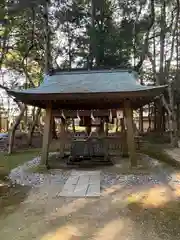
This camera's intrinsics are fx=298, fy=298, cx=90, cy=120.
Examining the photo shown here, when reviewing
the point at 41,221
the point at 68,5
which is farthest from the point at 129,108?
the point at 68,5

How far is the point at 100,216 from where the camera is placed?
4.38 meters

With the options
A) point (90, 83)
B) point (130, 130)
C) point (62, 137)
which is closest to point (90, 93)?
point (90, 83)

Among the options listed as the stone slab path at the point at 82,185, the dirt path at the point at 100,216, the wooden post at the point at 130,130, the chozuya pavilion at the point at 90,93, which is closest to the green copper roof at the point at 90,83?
the chozuya pavilion at the point at 90,93

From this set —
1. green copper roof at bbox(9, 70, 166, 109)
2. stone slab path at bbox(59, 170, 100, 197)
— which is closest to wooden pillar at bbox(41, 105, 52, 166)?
green copper roof at bbox(9, 70, 166, 109)

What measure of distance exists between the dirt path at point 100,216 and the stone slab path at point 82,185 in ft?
0.55

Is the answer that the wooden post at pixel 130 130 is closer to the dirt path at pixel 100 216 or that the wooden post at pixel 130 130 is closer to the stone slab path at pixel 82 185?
the stone slab path at pixel 82 185

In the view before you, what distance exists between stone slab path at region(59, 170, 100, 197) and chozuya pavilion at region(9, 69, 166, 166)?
1264 millimetres

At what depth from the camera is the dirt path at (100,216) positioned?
3713 mm

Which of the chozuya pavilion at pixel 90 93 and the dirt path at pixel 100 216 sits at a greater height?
the chozuya pavilion at pixel 90 93

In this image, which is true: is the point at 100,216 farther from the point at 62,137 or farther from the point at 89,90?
the point at 62,137

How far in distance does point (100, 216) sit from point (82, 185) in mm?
1859

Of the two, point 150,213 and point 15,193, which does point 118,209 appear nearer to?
point 150,213

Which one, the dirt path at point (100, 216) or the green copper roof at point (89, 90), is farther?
the green copper roof at point (89, 90)

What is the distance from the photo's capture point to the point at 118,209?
15.4 feet
